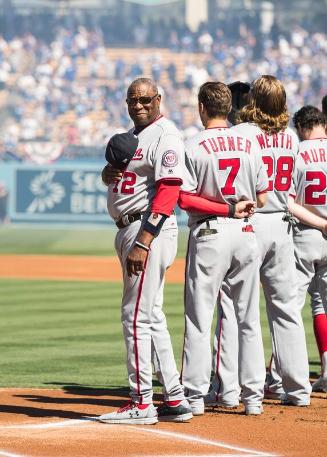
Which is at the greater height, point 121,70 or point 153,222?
point 121,70

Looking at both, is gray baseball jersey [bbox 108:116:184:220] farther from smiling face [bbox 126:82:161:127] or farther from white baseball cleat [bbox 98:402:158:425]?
white baseball cleat [bbox 98:402:158:425]

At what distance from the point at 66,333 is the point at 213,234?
4.99 metres

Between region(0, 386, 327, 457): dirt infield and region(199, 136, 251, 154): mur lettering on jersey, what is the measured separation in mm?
1539

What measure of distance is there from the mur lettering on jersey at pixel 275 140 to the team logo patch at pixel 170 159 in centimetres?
93

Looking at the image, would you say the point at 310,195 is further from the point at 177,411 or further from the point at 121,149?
the point at 177,411

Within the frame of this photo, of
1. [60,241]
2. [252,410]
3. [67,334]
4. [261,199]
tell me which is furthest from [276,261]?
[60,241]

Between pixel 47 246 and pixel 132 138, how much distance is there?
1975 centimetres

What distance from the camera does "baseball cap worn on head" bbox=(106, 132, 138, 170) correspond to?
5691mm

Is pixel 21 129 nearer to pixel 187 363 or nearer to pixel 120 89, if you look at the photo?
pixel 120 89

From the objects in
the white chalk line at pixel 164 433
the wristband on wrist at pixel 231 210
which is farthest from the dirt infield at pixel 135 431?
the wristband on wrist at pixel 231 210

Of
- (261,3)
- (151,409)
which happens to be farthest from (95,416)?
(261,3)

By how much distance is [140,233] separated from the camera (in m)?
5.64

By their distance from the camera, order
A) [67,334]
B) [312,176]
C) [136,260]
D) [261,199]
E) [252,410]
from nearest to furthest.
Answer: [136,260]
[252,410]
[261,199]
[312,176]
[67,334]

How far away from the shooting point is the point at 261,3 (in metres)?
37.9
